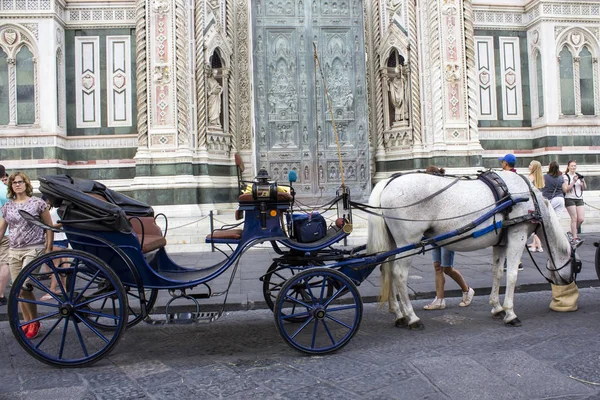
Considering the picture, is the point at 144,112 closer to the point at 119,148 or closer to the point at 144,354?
the point at 119,148

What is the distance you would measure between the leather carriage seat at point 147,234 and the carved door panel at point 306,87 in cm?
815

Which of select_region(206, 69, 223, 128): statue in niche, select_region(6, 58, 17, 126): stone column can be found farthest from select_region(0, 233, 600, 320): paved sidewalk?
select_region(6, 58, 17, 126): stone column

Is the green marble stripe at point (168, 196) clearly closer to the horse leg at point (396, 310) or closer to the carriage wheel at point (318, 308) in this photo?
the horse leg at point (396, 310)

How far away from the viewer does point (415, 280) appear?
709 centimetres

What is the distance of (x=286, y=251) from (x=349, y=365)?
1.37m

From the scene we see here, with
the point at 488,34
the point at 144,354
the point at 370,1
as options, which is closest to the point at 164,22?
the point at 370,1

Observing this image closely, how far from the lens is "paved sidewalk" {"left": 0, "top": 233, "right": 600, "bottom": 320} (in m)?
6.12

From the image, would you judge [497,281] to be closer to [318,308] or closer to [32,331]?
[318,308]

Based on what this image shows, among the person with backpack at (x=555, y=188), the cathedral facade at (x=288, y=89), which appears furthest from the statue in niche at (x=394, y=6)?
the person with backpack at (x=555, y=188)

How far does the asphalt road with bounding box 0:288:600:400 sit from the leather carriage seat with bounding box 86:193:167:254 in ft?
2.92

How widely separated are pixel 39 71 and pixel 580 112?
13641 millimetres

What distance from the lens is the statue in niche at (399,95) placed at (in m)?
13.6

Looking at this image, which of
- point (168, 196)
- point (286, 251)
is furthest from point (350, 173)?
point (286, 251)

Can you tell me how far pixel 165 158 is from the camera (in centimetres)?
1209
